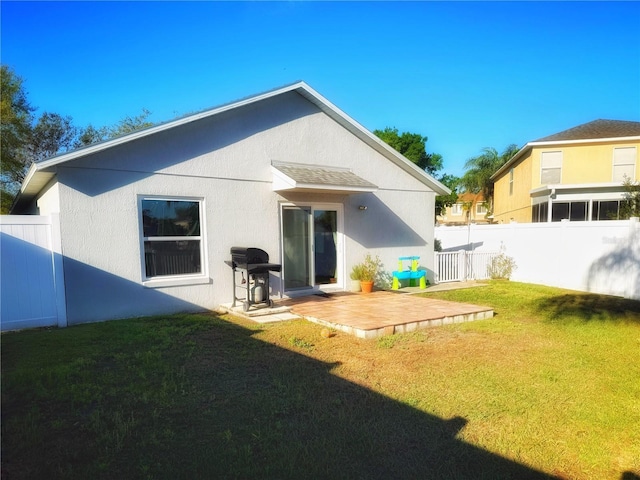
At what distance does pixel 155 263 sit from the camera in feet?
26.5

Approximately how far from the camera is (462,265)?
13.8 meters

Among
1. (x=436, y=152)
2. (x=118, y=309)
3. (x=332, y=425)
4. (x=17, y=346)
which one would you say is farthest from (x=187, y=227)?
(x=436, y=152)

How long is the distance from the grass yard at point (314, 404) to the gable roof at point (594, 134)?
1868 centimetres

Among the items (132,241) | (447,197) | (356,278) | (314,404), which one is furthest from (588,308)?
(447,197)

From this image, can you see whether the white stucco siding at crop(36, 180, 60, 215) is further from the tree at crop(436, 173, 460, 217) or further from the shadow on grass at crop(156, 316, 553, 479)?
the tree at crop(436, 173, 460, 217)

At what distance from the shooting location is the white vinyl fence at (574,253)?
10664 millimetres

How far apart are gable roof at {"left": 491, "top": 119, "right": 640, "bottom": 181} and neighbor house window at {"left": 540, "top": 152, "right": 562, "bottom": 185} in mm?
725

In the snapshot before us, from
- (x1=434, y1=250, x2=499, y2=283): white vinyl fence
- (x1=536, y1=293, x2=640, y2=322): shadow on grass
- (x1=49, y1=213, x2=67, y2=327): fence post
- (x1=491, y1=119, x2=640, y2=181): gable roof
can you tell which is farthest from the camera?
(x1=491, y1=119, x2=640, y2=181): gable roof

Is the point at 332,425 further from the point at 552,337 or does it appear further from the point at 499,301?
the point at 499,301

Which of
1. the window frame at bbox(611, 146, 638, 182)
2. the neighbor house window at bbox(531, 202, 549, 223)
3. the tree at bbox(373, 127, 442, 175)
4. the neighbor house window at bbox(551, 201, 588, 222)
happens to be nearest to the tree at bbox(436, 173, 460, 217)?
the tree at bbox(373, 127, 442, 175)

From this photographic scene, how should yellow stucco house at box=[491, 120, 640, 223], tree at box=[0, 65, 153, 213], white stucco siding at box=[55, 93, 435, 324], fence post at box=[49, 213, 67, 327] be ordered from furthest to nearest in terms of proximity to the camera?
tree at box=[0, 65, 153, 213]
yellow stucco house at box=[491, 120, 640, 223]
white stucco siding at box=[55, 93, 435, 324]
fence post at box=[49, 213, 67, 327]

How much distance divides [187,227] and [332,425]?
6.15 m

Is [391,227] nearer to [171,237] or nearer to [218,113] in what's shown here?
[218,113]

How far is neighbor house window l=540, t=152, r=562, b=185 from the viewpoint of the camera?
2212 centimetres
